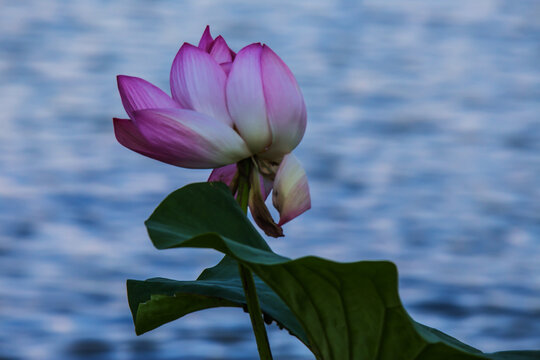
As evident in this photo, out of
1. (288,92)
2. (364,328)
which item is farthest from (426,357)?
(288,92)

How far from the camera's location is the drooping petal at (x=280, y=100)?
34 centimetres

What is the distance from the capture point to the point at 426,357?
354 millimetres

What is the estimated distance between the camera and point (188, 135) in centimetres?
33

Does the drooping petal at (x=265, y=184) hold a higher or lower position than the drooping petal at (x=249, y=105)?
lower

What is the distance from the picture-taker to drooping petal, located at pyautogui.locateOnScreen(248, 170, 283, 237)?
357mm

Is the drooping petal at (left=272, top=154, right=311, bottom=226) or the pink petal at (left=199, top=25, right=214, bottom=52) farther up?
the pink petal at (left=199, top=25, right=214, bottom=52)

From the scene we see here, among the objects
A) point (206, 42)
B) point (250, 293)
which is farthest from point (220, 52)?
point (250, 293)

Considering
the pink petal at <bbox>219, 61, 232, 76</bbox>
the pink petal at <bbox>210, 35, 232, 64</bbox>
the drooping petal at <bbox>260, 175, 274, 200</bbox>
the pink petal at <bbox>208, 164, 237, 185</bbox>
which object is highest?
the pink petal at <bbox>210, 35, 232, 64</bbox>

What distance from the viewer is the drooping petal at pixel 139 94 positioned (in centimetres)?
35

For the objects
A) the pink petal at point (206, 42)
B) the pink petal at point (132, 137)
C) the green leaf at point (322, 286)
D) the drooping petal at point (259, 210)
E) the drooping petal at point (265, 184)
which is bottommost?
the green leaf at point (322, 286)

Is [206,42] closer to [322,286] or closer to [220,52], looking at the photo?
[220,52]

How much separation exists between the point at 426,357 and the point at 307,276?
0.22 ft

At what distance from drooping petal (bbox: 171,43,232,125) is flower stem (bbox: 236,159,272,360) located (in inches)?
1.1

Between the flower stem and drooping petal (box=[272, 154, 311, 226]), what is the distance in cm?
2
